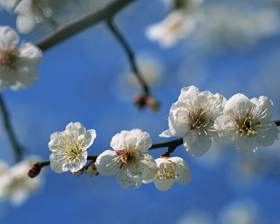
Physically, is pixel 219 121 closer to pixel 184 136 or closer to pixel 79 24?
pixel 184 136

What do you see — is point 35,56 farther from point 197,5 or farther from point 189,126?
point 197,5

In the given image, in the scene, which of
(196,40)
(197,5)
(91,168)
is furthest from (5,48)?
(196,40)

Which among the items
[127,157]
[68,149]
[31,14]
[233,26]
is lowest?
[233,26]

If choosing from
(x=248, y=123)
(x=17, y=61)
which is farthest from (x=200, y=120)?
(x=17, y=61)

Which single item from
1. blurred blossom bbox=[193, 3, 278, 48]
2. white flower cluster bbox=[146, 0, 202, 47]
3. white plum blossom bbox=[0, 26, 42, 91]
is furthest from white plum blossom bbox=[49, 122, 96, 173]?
blurred blossom bbox=[193, 3, 278, 48]

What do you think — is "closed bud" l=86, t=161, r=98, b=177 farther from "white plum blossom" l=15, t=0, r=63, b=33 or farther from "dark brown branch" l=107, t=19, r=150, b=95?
"white plum blossom" l=15, t=0, r=63, b=33

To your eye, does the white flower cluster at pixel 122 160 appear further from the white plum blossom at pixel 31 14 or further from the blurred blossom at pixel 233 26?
the blurred blossom at pixel 233 26
